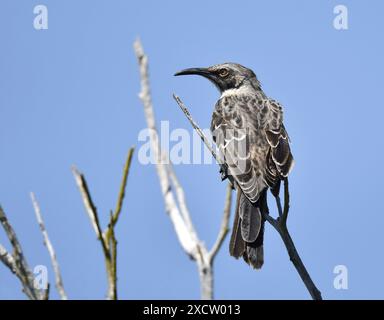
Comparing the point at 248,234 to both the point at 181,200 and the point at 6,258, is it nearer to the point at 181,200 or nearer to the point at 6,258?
the point at 181,200

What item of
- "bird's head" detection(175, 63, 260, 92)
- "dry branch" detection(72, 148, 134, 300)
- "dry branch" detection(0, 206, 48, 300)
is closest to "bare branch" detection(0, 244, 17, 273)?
"dry branch" detection(0, 206, 48, 300)

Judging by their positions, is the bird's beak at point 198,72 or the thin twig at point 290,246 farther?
the bird's beak at point 198,72

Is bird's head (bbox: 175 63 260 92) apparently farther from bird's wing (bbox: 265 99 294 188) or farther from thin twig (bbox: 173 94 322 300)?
thin twig (bbox: 173 94 322 300)

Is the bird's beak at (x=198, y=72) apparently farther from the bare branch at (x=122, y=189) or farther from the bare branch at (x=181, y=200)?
the bare branch at (x=122, y=189)

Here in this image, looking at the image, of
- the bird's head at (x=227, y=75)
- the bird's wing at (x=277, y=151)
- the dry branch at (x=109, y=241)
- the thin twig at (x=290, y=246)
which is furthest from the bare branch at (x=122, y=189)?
the bird's head at (x=227, y=75)

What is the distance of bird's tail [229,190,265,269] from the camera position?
20.2 ft

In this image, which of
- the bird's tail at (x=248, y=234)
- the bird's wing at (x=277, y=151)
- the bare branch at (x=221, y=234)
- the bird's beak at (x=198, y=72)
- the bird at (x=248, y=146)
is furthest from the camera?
the bird's beak at (x=198, y=72)

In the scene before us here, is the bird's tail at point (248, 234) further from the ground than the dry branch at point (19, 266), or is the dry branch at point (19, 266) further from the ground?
the dry branch at point (19, 266)

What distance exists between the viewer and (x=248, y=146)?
7.26 meters

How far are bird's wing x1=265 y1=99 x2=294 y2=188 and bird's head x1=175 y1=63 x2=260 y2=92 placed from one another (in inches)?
44.4

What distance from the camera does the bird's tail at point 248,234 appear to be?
6.16 metres

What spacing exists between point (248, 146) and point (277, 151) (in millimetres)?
351

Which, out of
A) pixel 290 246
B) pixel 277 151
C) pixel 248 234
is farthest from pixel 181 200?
pixel 277 151
